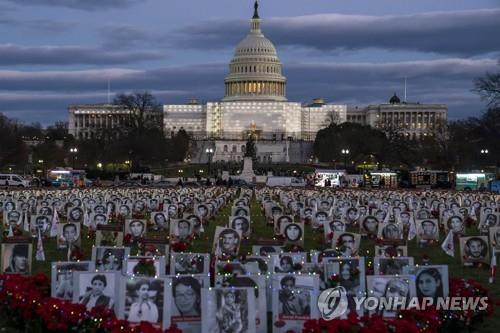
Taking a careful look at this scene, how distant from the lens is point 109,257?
51.8ft

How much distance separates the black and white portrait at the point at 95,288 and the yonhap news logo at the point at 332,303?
2625mm

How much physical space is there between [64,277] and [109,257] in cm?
233

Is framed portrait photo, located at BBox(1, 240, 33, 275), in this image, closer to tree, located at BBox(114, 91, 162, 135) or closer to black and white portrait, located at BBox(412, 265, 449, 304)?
black and white portrait, located at BBox(412, 265, 449, 304)

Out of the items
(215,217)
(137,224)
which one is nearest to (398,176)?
(215,217)

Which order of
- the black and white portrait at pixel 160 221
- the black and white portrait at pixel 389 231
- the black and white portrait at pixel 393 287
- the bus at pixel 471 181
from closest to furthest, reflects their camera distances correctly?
the black and white portrait at pixel 393 287 < the black and white portrait at pixel 389 231 < the black and white portrait at pixel 160 221 < the bus at pixel 471 181

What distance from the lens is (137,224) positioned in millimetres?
24469

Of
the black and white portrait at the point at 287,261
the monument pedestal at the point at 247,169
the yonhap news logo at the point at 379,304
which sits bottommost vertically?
the yonhap news logo at the point at 379,304

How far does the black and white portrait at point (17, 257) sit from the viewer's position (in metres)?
A: 17.4

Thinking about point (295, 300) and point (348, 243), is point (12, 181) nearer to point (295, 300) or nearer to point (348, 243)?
point (348, 243)

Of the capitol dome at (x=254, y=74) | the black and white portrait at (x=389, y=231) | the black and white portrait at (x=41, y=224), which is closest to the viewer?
the black and white portrait at (x=389, y=231)

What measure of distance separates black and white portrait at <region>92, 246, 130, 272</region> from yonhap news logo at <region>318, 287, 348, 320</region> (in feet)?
12.1

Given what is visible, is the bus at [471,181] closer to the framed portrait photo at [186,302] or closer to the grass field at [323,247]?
the grass field at [323,247]

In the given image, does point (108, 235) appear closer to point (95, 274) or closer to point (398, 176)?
point (95, 274)

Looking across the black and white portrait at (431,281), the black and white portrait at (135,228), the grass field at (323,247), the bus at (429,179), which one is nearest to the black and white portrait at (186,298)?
the black and white portrait at (431,281)
